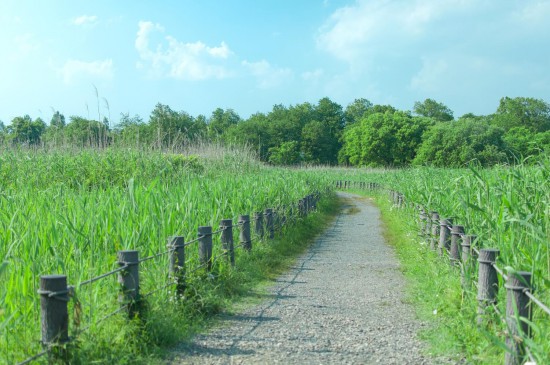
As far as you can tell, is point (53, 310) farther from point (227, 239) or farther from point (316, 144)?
point (316, 144)

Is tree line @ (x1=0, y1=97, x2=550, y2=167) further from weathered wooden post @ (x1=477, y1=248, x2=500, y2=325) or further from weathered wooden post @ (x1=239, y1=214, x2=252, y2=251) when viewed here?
weathered wooden post @ (x1=477, y1=248, x2=500, y2=325)

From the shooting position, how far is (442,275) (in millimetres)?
6949

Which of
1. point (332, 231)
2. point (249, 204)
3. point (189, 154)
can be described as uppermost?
point (189, 154)

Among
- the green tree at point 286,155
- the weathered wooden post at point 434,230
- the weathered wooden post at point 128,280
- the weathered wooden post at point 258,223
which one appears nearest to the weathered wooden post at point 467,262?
the weathered wooden post at point 128,280

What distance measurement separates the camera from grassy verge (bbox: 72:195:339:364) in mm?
3978

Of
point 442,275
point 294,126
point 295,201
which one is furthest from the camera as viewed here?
point 294,126

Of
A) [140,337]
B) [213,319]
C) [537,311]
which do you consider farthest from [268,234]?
[537,311]

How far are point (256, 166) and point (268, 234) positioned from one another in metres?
8.91

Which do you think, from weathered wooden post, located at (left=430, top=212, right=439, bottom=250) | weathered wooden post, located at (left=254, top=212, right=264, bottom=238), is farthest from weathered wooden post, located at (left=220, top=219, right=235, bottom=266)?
weathered wooden post, located at (left=430, top=212, right=439, bottom=250)

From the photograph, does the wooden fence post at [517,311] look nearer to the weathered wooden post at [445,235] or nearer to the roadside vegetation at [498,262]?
the roadside vegetation at [498,262]

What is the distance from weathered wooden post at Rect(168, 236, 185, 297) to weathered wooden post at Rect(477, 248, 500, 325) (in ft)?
8.91

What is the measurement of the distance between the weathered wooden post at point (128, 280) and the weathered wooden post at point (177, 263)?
96 cm

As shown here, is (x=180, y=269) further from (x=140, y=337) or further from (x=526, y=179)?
(x=526, y=179)

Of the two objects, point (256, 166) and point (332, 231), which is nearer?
point (332, 231)
